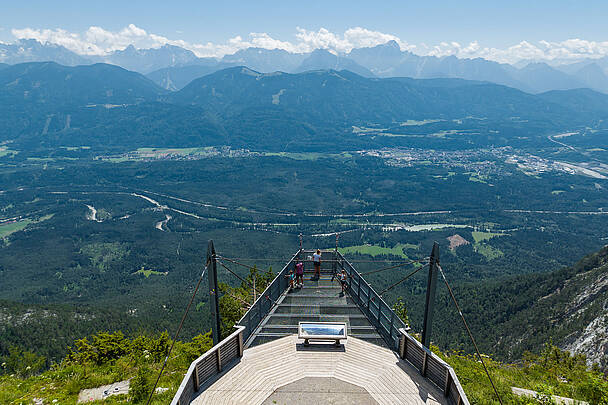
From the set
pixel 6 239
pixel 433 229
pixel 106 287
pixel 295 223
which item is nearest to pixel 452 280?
pixel 433 229

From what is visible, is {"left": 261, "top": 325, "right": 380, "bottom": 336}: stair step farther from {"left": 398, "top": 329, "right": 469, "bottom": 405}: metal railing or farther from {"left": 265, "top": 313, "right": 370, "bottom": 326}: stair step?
{"left": 398, "top": 329, "right": 469, "bottom": 405}: metal railing

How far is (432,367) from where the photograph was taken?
45.5ft

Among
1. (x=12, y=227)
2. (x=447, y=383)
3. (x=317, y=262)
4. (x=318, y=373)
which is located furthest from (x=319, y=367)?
(x=12, y=227)

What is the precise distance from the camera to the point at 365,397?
43.3 ft

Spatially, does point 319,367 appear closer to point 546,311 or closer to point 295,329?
point 295,329

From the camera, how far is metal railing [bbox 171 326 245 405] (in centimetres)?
1235

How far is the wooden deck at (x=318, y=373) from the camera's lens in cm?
1316

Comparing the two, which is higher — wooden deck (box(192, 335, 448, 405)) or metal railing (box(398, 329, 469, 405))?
metal railing (box(398, 329, 469, 405))

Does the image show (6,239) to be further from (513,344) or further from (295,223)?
(513,344)

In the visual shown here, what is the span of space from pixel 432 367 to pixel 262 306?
29.9 ft

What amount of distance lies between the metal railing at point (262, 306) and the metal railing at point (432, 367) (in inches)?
279

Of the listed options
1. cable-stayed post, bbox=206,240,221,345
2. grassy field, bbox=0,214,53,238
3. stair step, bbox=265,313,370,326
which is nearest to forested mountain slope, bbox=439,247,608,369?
stair step, bbox=265,313,370,326

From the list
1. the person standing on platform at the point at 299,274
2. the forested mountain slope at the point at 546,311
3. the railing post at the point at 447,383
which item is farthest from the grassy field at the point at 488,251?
the railing post at the point at 447,383

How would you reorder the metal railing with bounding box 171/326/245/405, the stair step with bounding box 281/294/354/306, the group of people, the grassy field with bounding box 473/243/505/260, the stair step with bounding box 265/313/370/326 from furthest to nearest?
the grassy field with bounding box 473/243/505/260 < the group of people < the stair step with bounding box 281/294/354/306 < the stair step with bounding box 265/313/370/326 < the metal railing with bounding box 171/326/245/405
